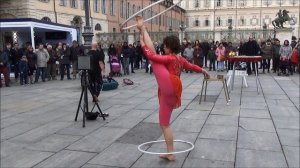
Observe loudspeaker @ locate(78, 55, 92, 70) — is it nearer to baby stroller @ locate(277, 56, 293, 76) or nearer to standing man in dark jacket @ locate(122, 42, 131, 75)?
standing man in dark jacket @ locate(122, 42, 131, 75)

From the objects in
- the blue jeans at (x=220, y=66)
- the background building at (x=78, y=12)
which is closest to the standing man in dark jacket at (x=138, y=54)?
the background building at (x=78, y=12)

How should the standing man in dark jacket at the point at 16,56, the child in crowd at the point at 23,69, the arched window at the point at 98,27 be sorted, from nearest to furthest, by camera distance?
the child in crowd at the point at 23,69, the standing man in dark jacket at the point at 16,56, the arched window at the point at 98,27

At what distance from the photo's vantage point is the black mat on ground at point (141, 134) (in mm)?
6320

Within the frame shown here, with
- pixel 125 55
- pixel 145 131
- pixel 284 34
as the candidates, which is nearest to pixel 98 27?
pixel 284 34

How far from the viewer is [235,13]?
288 feet

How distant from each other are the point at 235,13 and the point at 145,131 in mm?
85554

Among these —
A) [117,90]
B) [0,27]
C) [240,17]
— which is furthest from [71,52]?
[240,17]

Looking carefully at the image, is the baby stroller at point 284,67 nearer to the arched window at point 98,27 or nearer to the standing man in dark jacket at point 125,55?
the standing man in dark jacket at point 125,55

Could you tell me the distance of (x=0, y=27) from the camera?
1694cm

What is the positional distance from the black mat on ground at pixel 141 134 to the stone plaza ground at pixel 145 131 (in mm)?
18

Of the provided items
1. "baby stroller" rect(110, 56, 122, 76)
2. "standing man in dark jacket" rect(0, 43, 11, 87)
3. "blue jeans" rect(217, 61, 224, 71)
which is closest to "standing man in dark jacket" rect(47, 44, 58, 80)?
"standing man in dark jacket" rect(0, 43, 11, 87)

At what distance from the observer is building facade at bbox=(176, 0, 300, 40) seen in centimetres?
8506

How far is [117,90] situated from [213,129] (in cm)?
625

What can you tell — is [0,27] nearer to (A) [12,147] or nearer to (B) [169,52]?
(A) [12,147]
